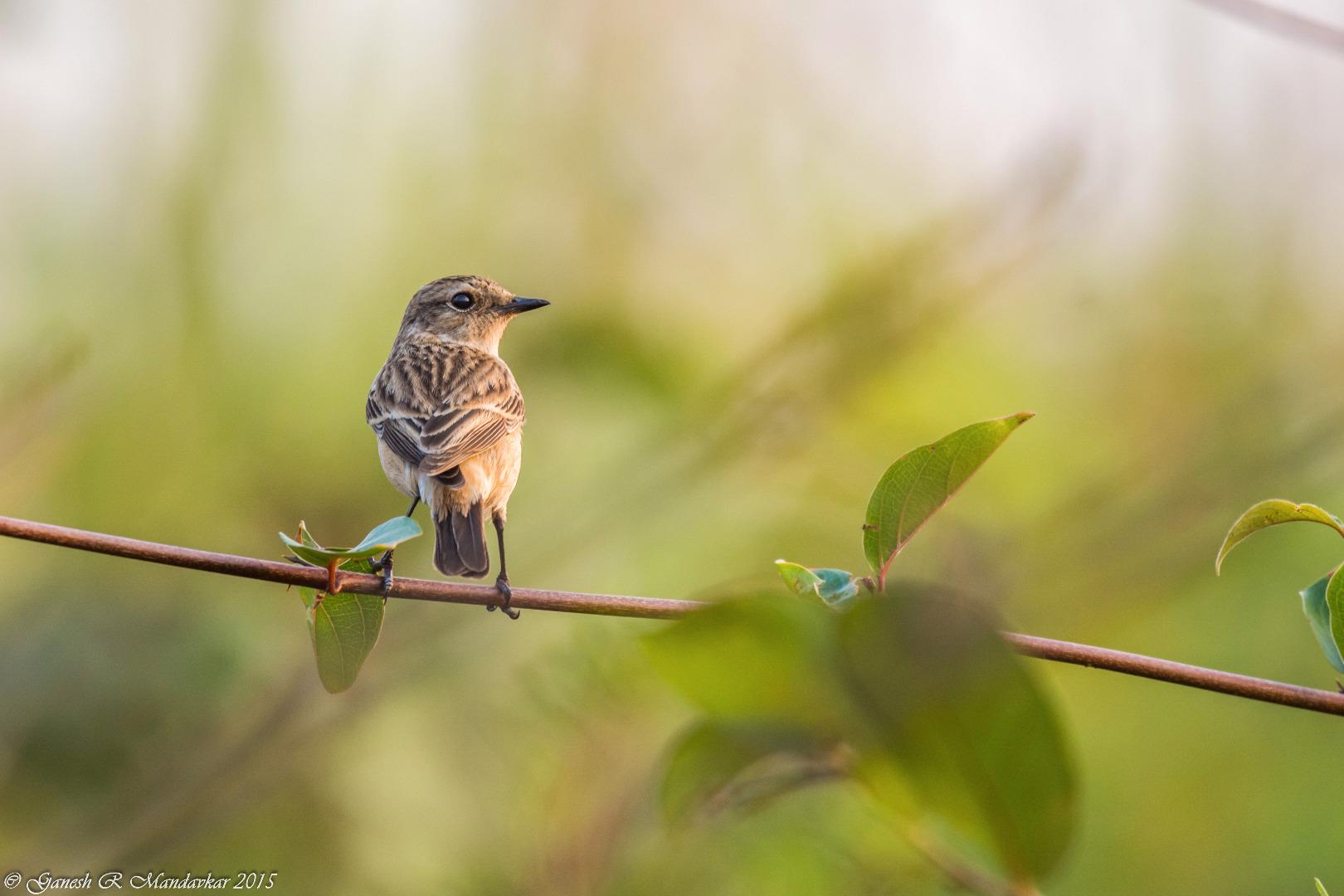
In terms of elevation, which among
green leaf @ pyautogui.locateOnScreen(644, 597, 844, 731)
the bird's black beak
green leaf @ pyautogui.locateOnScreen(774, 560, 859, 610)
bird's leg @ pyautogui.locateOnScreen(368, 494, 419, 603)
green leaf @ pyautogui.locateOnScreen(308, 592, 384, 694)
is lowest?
bird's leg @ pyautogui.locateOnScreen(368, 494, 419, 603)

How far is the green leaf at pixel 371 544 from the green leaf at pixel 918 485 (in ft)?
2.16

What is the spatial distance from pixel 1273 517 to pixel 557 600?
102 centimetres

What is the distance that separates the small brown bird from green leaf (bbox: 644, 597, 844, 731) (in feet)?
7.16

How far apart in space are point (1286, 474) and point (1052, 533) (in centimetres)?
83

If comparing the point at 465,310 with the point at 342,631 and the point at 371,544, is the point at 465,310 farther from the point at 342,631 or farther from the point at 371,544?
the point at 371,544

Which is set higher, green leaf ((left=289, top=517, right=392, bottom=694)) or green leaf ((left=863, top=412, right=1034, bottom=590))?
green leaf ((left=863, top=412, right=1034, bottom=590))

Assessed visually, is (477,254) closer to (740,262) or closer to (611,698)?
(740,262)

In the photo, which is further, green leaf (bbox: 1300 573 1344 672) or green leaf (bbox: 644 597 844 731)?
green leaf (bbox: 1300 573 1344 672)

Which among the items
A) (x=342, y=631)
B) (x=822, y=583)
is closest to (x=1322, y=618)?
(x=822, y=583)

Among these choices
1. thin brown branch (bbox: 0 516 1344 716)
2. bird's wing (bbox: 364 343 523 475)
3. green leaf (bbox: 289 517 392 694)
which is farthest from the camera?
bird's wing (bbox: 364 343 523 475)

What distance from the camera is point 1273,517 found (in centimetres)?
162

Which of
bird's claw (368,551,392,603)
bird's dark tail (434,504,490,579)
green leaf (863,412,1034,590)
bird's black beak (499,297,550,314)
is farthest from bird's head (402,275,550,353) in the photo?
green leaf (863,412,1034,590)

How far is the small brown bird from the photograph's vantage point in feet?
11.6

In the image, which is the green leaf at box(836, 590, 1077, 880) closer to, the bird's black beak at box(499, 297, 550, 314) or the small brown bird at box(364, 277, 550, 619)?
the small brown bird at box(364, 277, 550, 619)
